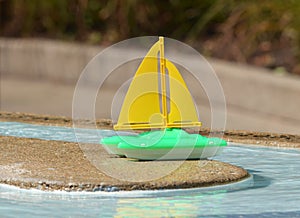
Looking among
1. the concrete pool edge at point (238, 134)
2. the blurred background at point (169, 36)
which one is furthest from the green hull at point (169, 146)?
the blurred background at point (169, 36)

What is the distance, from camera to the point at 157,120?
18.0 feet

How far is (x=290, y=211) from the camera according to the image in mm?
4715

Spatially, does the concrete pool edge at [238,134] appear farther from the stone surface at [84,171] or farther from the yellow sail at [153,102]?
the yellow sail at [153,102]

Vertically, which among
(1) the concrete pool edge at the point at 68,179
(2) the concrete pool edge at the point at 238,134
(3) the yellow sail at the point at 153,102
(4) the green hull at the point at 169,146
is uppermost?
(3) the yellow sail at the point at 153,102

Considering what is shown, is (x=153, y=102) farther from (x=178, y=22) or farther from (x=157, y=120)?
(x=178, y=22)

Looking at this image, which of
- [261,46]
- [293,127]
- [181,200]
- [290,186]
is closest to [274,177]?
[290,186]

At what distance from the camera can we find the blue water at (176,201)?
4621 mm

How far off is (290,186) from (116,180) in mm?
933

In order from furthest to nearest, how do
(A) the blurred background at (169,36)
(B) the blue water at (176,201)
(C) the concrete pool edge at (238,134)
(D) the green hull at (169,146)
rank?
(A) the blurred background at (169,36) < (C) the concrete pool edge at (238,134) < (D) the green hull at (169,146) < (B) the blue water at (176,201)

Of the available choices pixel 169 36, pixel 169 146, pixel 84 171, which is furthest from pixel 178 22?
pixel 84 171

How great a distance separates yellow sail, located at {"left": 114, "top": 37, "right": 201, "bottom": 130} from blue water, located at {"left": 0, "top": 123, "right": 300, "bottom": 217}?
52 centimetres

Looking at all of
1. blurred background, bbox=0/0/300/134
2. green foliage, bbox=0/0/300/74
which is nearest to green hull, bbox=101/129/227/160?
blurred background, bbox=0/0/300/134

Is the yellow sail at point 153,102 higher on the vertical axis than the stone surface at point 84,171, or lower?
higher

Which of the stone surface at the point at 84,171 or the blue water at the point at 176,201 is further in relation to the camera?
the stone surface at the point at 84,171
